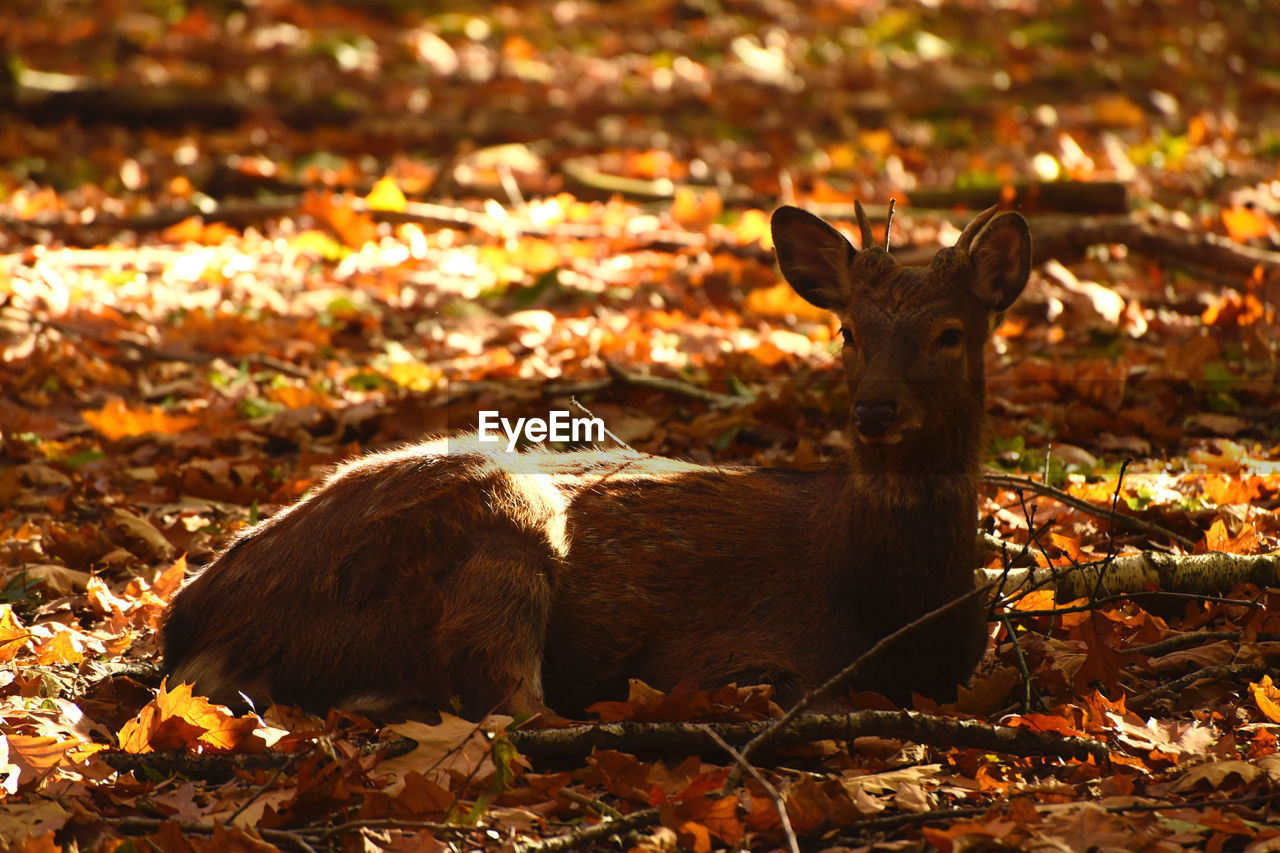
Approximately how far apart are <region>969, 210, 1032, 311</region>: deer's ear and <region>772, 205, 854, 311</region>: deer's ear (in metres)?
0.56

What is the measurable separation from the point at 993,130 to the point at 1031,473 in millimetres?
10329

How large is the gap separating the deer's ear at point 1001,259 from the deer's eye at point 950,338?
0.25m

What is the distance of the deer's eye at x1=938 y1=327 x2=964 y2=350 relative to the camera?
476 centimetres

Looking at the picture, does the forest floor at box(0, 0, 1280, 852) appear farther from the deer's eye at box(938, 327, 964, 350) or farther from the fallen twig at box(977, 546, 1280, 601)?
the deer's eye at box(938, 327, 964, 350)

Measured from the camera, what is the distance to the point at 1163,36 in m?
18.7

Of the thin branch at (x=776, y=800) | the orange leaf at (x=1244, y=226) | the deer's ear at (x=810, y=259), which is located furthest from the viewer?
the orange leaf at (x=1244, y=226)

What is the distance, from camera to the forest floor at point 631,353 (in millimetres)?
3914

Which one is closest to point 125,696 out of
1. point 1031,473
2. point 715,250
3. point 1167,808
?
point 1167,808

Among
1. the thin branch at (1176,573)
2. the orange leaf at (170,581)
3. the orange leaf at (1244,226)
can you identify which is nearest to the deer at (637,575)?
the thin branch at (1176,573)

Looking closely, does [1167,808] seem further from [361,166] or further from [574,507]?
[361,166]

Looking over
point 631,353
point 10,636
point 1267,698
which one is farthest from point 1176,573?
point 10,636

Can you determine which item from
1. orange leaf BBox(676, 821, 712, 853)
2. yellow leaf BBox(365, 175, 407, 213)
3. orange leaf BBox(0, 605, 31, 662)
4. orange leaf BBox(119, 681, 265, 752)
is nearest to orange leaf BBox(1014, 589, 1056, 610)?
orange leaf BBox(676, 821, 712, 853)

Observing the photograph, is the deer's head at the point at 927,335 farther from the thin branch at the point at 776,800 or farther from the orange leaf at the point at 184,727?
the orange leaf at the point at 184,727

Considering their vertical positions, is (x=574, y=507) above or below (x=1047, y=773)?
above
